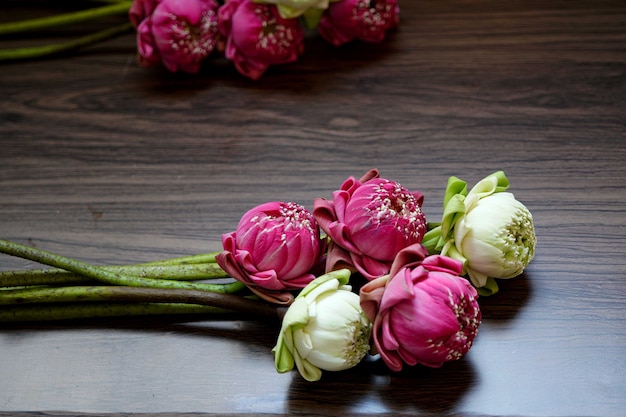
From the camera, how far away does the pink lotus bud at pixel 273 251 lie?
1.94 feet

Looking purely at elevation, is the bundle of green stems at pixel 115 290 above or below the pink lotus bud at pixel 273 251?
below

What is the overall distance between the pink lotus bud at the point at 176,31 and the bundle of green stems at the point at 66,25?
8 centimetres

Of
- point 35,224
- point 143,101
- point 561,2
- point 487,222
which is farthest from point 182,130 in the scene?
point 561,2

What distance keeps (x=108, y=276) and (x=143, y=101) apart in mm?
308

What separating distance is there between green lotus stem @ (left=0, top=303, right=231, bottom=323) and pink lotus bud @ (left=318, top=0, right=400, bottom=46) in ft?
1.33

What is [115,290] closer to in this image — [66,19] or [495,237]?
[495,237]

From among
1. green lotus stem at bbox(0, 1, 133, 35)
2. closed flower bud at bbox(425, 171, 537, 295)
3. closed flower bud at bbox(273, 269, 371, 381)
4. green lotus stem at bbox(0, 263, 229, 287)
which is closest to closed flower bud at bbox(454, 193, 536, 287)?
closed flower bud at bbox(425, 171, 537, 295)

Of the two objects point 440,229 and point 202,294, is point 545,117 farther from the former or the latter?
point 202,294

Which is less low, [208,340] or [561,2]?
[561,2]

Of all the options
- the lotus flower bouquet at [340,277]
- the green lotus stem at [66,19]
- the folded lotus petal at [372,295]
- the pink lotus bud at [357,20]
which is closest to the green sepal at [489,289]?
the lotus flower bouquet at [340,277]

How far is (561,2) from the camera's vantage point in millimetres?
949

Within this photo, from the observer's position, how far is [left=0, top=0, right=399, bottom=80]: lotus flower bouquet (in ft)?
2.72

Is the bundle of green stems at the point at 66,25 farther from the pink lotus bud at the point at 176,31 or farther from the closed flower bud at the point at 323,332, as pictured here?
the closed flower bud at the point at 323,332

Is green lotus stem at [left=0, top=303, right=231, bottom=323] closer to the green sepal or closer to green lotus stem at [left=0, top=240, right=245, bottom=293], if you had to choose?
green lotus stem at [left=0, top=240, right=245, bottom=293]
